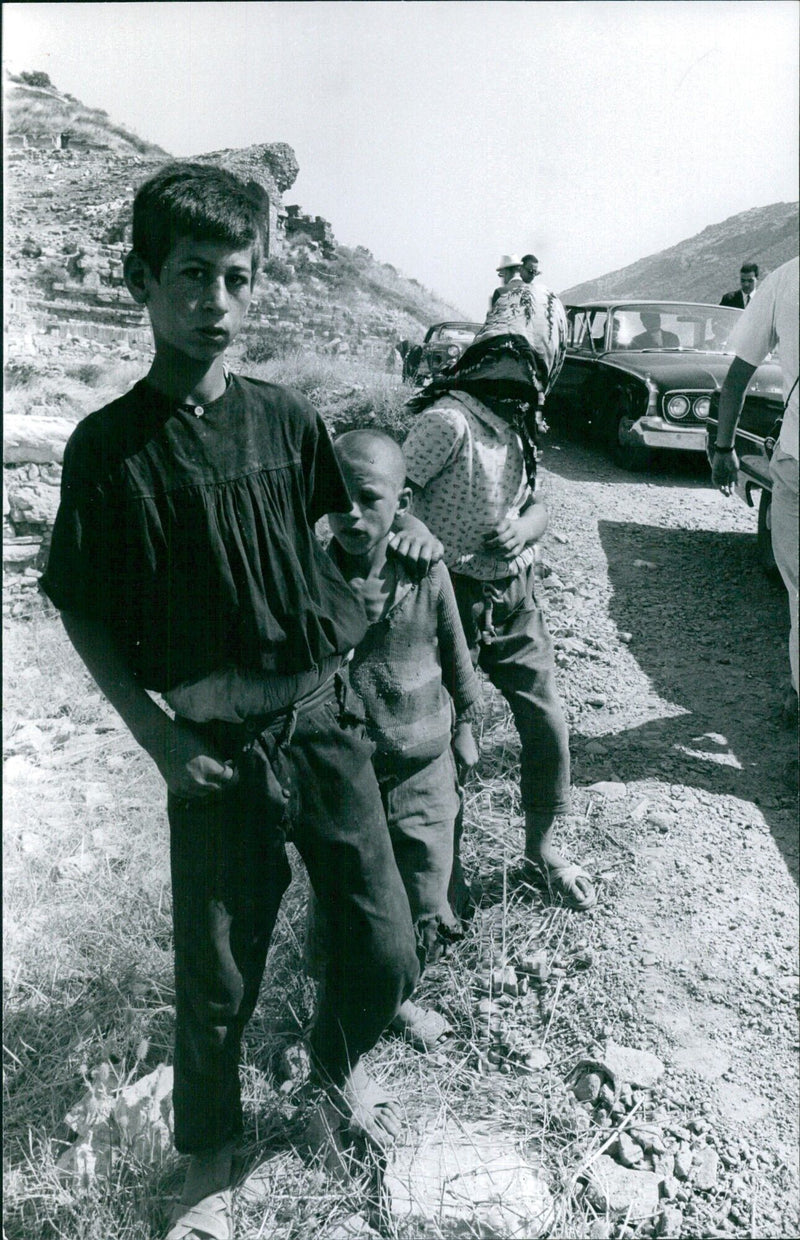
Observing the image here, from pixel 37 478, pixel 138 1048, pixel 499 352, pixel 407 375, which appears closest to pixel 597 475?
pixel 407 375

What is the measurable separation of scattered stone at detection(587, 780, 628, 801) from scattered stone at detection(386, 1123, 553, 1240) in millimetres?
1282

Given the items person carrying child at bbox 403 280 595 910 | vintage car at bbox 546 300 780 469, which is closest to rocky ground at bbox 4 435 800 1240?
person carrying child at bbox 403 280 595 910

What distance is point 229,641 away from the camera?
4.95ft

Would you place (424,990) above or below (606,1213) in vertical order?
above

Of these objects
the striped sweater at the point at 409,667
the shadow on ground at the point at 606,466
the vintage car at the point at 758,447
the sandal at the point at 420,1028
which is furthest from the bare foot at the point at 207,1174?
the shadow on ground at the point at 606,466

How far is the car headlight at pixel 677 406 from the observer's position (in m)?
5.38

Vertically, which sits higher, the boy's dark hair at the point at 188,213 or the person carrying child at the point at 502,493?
the boy's dark hair at the point at 188,213

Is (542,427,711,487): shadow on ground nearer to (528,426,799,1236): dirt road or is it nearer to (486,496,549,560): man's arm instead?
(528,426,799,1236): dirt road

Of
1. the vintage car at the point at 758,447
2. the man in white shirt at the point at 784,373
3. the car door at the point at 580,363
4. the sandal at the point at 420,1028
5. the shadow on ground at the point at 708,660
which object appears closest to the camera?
the man in white shirt at the point at 784,373

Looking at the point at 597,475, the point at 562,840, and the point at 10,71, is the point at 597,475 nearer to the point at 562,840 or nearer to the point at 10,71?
the point at 562,840

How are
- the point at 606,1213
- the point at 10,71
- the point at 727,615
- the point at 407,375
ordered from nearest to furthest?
the point at 10,71
the point at 606,1213
the point at 727,615
the point at 407,375

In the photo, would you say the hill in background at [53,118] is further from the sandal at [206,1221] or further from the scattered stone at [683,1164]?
the scattered stone at [683,1164]

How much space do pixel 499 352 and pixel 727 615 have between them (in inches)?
100

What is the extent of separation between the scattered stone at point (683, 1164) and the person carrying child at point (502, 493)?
83 centimetres
